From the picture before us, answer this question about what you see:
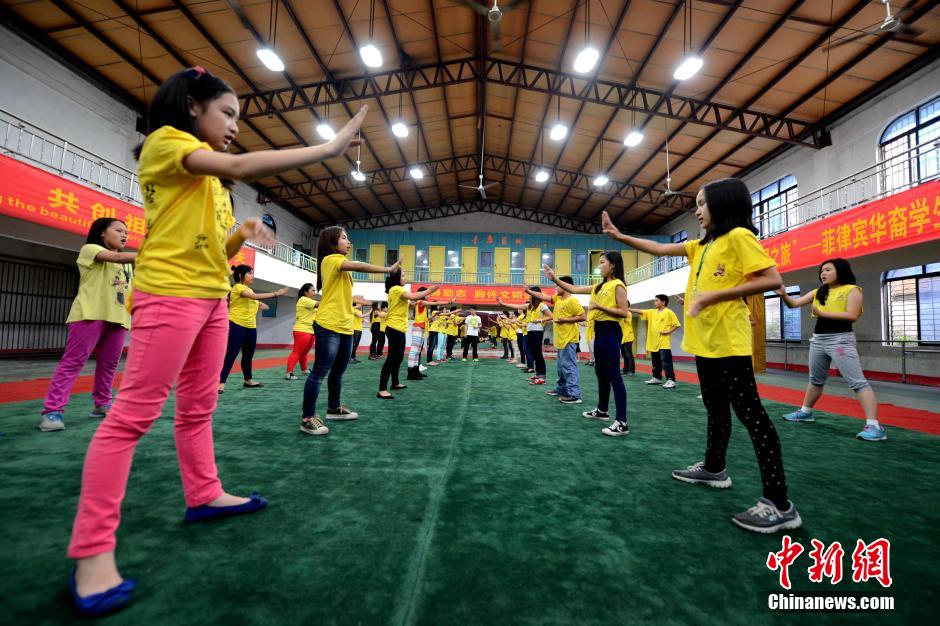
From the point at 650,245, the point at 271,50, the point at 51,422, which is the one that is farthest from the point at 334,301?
the point at 271,50

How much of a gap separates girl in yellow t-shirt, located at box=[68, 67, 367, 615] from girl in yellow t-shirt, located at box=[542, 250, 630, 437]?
2535 millimetres

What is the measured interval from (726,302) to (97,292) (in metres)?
4.19

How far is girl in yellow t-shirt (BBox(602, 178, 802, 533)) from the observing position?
165cm

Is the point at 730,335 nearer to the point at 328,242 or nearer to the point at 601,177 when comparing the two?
the point at 328,242

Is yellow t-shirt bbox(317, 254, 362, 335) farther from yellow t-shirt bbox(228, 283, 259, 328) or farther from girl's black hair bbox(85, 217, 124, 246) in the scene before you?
yellow t-shirt bbox(228, 283, 259, 328)

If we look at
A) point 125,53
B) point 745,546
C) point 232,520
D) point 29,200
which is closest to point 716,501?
point 745,546

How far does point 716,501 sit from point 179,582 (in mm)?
2215

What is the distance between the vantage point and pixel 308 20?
9.48m

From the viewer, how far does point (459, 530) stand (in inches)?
59.7

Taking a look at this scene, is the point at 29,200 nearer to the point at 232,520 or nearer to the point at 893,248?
the point at 232,520

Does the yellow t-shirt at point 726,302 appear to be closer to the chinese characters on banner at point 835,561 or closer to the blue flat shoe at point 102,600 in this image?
the chinese characters on banner at point 835,561

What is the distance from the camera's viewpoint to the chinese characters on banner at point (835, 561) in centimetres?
131

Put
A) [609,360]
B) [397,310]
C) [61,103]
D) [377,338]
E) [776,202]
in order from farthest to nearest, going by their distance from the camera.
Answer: [776,202] < [377,338] < [61,103] < [397,310] < [609,360]

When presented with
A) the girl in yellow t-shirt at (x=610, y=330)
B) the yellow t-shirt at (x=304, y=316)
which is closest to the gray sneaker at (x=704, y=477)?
the girl in yellow t-shirt at (x=610, y=330)
